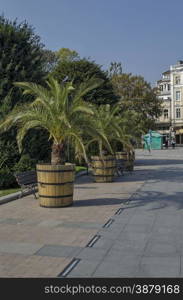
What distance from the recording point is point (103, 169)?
1378cm

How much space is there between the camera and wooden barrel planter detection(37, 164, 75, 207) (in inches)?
338

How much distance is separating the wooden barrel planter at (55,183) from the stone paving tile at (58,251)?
3.03 metres

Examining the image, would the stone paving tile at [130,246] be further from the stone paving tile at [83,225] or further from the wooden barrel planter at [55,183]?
the wooden barrel planter at [55,183]

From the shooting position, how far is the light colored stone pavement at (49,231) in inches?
191

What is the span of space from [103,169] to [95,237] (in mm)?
7653

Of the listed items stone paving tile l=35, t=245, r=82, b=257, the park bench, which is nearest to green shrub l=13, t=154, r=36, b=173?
the park bench

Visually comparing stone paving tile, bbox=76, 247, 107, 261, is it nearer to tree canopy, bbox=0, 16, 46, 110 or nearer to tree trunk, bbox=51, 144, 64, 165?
tree trunk, bbox=51, 144, 64, 165

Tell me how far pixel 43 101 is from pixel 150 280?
578cm

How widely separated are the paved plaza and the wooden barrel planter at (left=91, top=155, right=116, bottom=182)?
330cm

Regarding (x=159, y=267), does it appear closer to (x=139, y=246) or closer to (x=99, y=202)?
(x=139, y=246)

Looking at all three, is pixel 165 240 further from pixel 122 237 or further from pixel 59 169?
pixel 59 169

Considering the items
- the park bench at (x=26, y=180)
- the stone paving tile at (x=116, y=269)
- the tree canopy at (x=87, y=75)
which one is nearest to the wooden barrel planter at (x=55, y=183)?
the park bench at (x=26, y=180)

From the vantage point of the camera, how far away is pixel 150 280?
4266 millimetres

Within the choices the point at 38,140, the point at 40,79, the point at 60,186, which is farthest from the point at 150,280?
the point at 40,79
